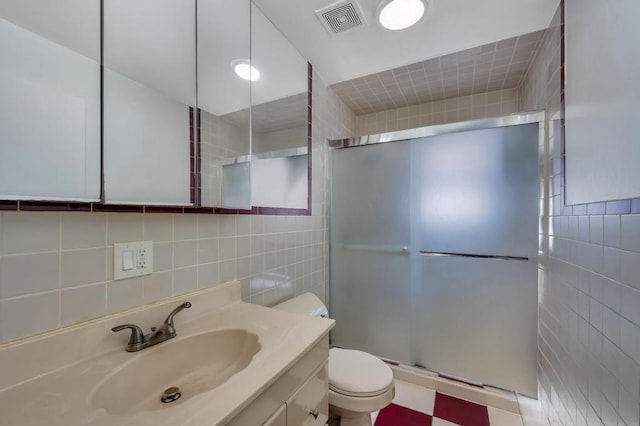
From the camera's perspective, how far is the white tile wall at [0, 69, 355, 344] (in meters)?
0.63

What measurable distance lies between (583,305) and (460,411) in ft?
3.21

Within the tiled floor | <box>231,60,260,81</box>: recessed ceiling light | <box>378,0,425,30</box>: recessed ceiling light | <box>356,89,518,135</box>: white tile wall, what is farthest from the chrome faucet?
<box>356,89,518,135</box>: white tile wall

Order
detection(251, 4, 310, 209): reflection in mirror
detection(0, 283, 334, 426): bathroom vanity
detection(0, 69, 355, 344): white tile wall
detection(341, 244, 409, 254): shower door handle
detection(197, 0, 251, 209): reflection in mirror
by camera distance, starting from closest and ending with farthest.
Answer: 1. detection(0, 283, 334, 426): bathroom vanity
2. detection(0, 69, 355, 344): white tile wall
3. detection(197, 0, 251, 209): reflection in mirror
4. detection(251, 4, 310, 209): reflection in mirror
5. detection(341, 244, 409, 254): shower door handle

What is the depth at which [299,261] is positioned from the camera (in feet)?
5.50

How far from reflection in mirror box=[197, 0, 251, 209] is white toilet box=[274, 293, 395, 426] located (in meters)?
0.70

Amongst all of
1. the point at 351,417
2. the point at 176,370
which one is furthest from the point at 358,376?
the point at 176,370

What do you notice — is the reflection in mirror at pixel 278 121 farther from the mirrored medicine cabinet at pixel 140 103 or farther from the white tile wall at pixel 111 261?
the white tile wall at pixel 111 261

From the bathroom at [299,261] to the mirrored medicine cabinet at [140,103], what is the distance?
0.04m

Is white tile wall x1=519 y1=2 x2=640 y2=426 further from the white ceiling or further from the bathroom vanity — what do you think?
the bathroom vanity

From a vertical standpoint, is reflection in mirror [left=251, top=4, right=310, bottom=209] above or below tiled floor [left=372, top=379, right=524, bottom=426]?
above

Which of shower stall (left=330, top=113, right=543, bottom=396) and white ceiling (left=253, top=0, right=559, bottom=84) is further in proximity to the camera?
shower stall (left=330, top=113, right=543, bottom=396)

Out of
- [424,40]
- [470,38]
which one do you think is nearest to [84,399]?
[424,40]

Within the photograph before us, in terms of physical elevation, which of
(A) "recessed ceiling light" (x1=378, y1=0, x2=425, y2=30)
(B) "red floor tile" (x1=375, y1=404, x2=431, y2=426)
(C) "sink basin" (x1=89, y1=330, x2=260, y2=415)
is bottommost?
(B) "red floor tile" (x1=375, y1=404, x2=431, y2=426)

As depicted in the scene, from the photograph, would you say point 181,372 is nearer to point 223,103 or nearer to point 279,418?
point 279,418
